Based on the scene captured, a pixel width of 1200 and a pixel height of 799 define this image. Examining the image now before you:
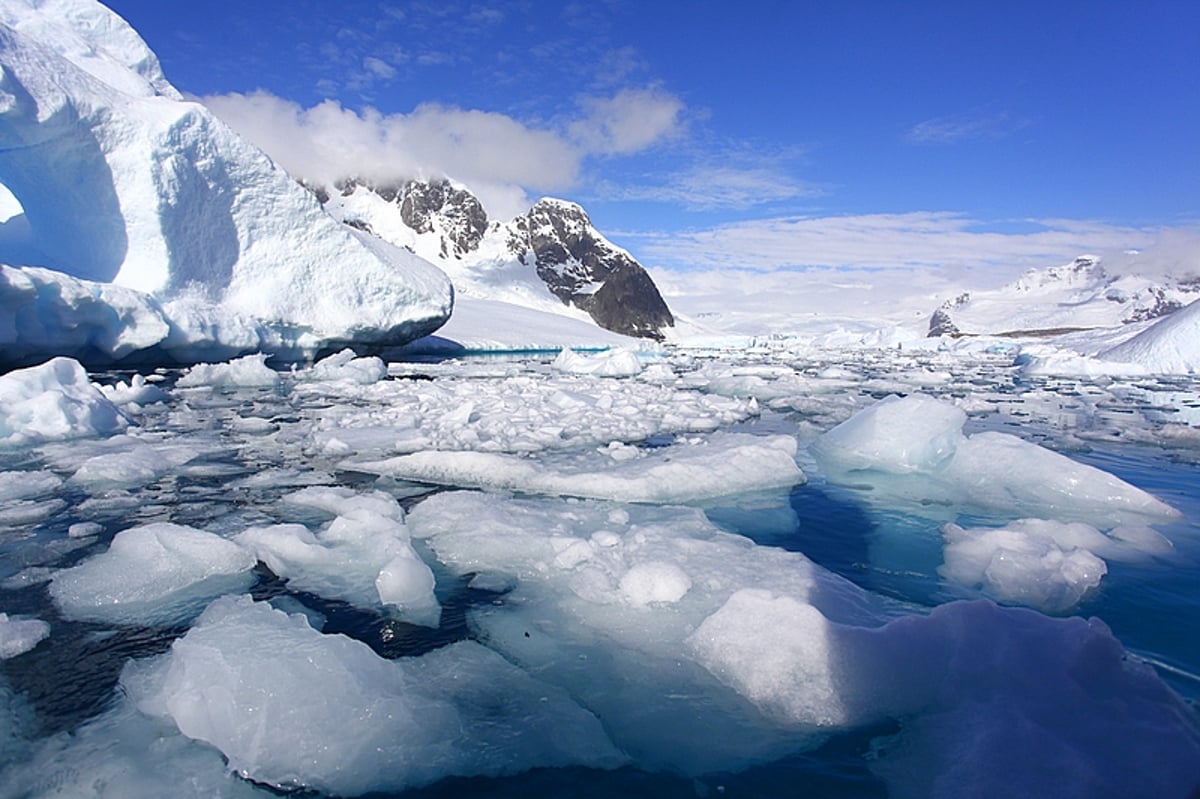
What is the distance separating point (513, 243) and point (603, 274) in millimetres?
11268

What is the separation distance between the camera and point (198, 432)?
715cm

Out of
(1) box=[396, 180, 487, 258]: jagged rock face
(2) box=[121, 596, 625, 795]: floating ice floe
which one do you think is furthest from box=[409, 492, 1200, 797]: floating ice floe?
(1) box=[396, 180, 487, 258]: jagged rock face

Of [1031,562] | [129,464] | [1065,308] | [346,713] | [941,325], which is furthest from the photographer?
[1065,308]

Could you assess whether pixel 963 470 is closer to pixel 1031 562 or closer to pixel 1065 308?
pixel 1031 562

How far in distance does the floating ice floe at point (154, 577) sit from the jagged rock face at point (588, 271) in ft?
203

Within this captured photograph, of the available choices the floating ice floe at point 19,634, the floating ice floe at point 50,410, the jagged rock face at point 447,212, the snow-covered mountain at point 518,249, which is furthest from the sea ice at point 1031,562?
the jagged rock face at point 447,212

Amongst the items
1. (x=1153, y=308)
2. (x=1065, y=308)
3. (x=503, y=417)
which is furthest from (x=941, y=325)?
(x=503, y=417)

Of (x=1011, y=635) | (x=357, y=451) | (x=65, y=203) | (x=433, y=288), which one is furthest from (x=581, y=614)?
(x=433, y=288)

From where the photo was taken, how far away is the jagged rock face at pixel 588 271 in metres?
67.4

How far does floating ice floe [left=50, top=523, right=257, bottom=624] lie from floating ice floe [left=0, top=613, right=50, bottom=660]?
0.15 meters

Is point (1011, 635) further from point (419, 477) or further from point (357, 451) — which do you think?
point (357, 451)

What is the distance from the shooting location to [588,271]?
73500 millimetres

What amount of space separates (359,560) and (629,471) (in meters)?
2.27

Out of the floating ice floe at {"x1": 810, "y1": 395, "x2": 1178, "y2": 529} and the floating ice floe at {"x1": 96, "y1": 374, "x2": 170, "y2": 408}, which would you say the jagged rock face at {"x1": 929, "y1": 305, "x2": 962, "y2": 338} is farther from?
the floating ice floe at {"x1": 96, "y1": 374, "x2": 170, "y2": 408}
